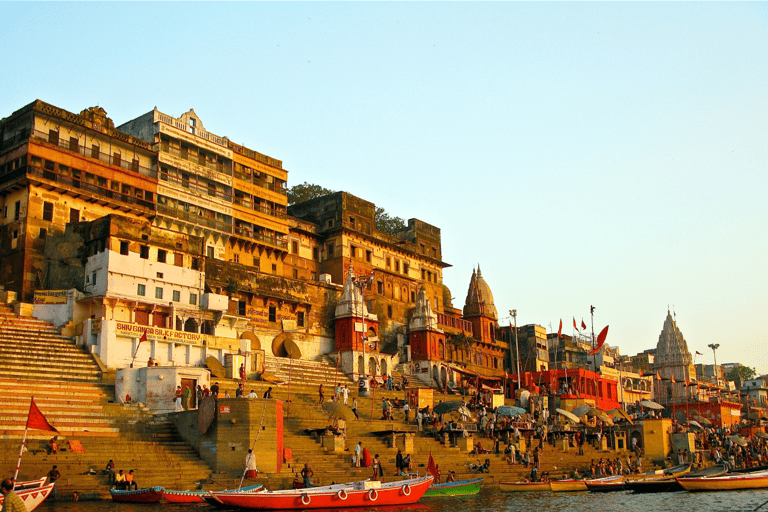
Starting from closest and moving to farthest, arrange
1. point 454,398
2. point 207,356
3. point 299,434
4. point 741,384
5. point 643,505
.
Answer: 1. point 643,505
2. point 299,434
3. point 207,356
4. point 454,398
5. point 741,384

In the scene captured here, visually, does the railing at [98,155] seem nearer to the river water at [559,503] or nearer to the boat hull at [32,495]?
the river water at [559,503]

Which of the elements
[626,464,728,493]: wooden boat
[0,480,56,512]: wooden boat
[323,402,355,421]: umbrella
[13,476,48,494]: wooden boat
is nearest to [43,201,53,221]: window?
[323,402,355,421]: umbrella

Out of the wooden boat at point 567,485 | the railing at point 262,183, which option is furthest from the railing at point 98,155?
the wooden boat at point 567,485

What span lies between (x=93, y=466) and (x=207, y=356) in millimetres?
14378

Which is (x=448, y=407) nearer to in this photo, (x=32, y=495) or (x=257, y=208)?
(x=257, y=208)

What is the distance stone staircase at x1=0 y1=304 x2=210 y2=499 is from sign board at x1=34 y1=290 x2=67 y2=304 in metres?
1.47

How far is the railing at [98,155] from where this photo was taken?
43312 mm

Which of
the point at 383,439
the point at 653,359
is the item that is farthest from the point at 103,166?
the point at 653,359

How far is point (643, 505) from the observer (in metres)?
29.4

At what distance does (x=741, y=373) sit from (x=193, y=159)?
105 m

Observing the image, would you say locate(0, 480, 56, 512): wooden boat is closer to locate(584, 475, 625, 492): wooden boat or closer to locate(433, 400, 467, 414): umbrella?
locate(584, 475, 625, 492): wooden boat

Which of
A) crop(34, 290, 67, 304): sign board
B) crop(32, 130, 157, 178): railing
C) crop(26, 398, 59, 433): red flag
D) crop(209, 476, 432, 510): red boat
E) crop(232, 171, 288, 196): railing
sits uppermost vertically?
crop(232, 171, 288, 196): railing

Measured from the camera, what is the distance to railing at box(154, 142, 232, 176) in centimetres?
4922

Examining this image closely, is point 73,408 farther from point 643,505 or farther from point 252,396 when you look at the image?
point 643,505
